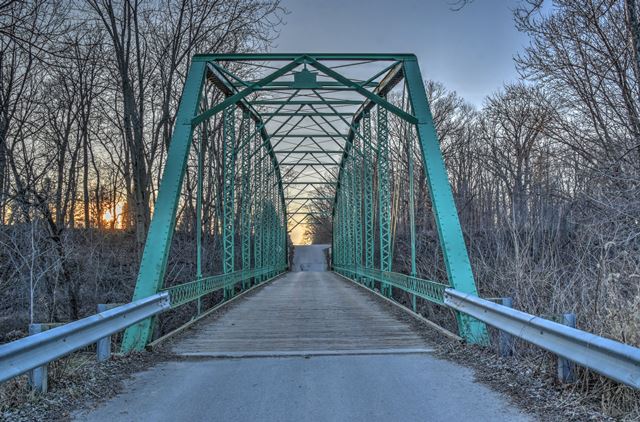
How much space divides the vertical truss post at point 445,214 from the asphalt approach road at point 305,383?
674mm

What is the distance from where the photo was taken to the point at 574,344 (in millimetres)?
3652

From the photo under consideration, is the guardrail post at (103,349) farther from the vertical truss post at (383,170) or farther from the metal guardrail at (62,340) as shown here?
the vertical truss post at (383,170)

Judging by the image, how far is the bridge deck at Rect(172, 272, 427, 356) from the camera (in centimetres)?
638

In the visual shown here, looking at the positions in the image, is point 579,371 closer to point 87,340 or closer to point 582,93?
point 87,340

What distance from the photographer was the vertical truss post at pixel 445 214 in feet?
20.9

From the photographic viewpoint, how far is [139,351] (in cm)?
587

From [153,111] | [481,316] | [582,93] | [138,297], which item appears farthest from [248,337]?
[153,111]

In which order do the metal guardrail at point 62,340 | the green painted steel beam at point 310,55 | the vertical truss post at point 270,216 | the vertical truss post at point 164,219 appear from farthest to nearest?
the vertical truss post at point 270,216 → the green painted steel beam at point 310,55 → the vertical truss post at point 164,219 → the metal guardrail at point 62,340

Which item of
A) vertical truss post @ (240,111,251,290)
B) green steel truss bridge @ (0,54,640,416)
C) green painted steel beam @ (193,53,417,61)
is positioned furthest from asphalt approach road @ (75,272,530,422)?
vertical truss post @ (240,111,251,290)

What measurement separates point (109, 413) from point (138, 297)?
9.87ft

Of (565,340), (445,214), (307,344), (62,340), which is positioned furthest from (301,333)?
(565,340)

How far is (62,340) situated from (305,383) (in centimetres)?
198

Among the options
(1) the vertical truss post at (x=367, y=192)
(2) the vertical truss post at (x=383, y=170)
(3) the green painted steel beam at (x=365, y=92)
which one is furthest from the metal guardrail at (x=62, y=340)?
(1) the vertical truss post at (x=367, y=192)

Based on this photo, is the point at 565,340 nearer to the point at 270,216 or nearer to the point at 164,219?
the point at 164,219
